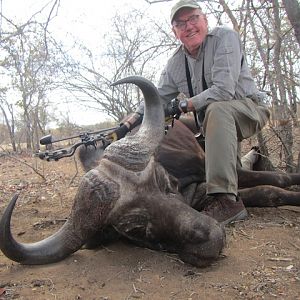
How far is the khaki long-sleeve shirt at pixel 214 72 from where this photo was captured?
3598 millimetres

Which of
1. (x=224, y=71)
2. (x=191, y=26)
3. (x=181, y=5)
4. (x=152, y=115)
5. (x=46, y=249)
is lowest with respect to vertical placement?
(x=46, y=249)

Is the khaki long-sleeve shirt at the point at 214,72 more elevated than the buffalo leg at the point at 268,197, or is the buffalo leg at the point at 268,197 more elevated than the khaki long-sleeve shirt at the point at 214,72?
the khaki long-sleeve shirt at the point at 214,72

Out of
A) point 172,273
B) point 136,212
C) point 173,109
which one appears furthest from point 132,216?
point 173,109

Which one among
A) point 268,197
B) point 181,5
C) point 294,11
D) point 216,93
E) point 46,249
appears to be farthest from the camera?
point 294,11

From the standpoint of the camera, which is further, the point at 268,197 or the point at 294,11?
the point at 294,11

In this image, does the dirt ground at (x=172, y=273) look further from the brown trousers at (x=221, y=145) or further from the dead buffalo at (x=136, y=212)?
the brown trousers at (x=221, y=145)

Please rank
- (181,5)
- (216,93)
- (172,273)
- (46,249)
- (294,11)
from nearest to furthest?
(172,273) < (46,249) < (216,93) < (181,5) < (294,11)

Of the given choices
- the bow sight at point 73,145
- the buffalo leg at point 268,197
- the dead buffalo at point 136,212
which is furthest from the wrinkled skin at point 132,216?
the buffalo leg at point 268,197

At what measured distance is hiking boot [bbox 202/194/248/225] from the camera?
11.1 feet

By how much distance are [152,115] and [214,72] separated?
87 centimetres

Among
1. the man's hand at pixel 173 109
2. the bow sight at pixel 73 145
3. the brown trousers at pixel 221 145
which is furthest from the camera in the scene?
the man's hand at pixel 173 109

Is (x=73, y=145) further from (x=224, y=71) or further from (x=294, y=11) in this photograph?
(x=294, y=11)

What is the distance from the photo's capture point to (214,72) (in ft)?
12.1

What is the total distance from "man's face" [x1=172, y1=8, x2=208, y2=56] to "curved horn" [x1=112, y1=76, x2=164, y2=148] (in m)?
1.01
